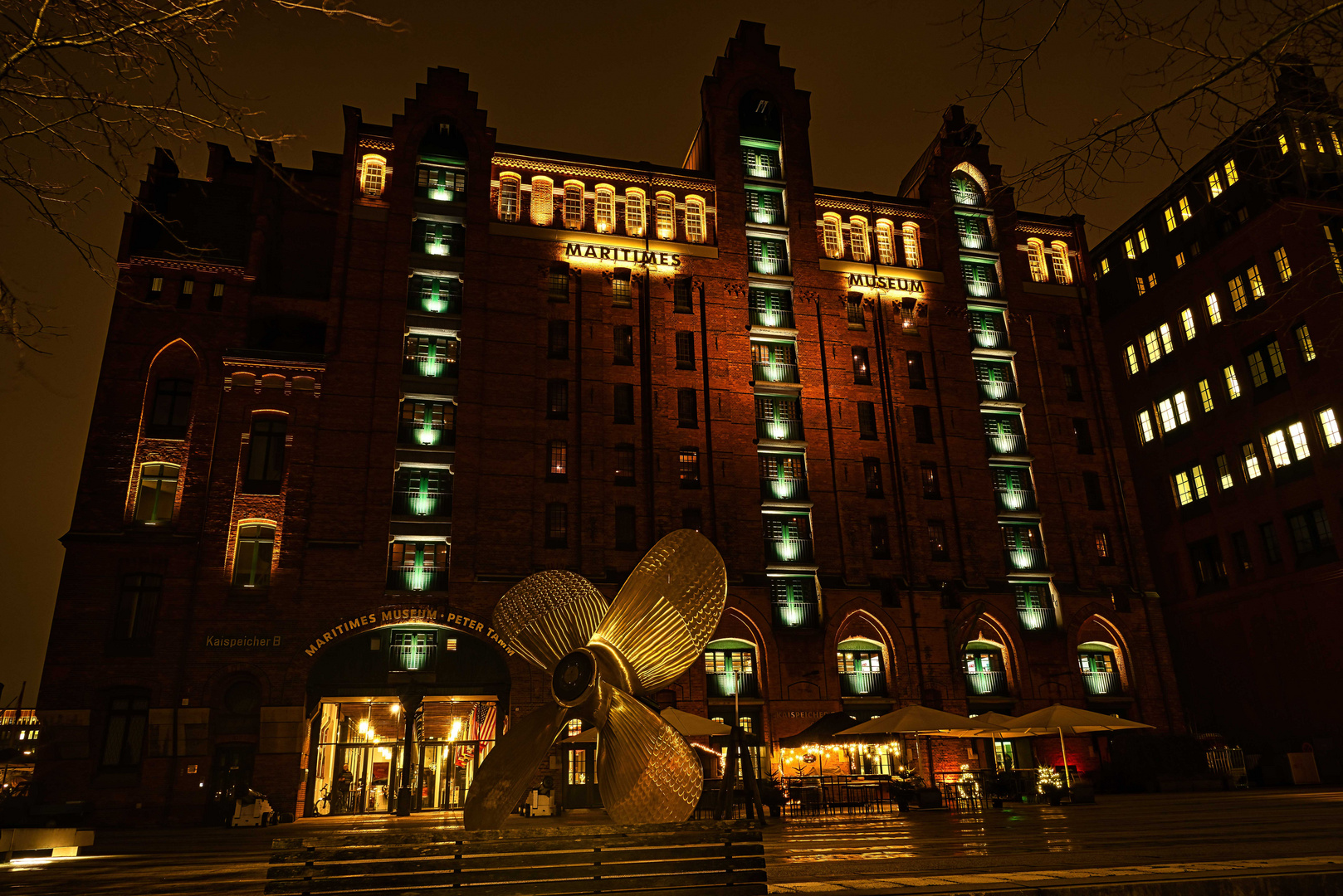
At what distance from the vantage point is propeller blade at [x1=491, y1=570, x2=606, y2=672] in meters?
11.1

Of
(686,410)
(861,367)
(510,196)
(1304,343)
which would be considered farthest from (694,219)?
(1304,343)

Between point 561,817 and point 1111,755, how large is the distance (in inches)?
831

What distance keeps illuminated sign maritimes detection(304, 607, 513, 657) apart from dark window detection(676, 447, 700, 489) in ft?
31.3

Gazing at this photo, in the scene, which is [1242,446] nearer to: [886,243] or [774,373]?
[886,243]

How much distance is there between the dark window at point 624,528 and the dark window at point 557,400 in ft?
13.9

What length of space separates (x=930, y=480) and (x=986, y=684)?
856cm

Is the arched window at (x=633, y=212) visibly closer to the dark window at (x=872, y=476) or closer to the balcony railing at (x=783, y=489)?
the balcony railing at (x=783, y=489)

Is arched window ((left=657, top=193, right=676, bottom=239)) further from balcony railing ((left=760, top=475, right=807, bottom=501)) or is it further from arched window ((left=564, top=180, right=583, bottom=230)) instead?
balcony railing ((left=760, top=475, right=807, bottom=501))

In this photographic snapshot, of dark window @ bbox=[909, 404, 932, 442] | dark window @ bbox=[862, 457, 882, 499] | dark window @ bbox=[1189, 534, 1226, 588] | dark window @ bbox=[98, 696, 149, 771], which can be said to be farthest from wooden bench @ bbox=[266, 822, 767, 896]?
dark window @ bbox=[1189, 534, 1226, 588]

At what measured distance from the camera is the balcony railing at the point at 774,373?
1474 inches

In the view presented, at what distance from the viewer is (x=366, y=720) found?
106 ft

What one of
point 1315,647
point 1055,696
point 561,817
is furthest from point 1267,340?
point 561,817

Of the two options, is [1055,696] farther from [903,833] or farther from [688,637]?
[688,637]

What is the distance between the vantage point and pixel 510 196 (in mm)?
37656
